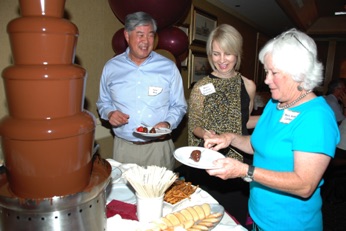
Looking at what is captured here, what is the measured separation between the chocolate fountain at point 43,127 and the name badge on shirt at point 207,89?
143 centimetres

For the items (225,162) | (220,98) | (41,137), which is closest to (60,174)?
(41,137)

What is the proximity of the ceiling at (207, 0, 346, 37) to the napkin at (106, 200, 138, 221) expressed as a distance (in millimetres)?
4765

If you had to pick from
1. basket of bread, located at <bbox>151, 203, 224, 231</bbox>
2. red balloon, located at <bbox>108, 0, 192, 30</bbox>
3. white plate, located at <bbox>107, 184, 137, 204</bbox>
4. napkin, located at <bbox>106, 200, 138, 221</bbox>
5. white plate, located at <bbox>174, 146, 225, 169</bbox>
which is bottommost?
white plate, located at <bbox>107, 184, 137, 204</bbox>

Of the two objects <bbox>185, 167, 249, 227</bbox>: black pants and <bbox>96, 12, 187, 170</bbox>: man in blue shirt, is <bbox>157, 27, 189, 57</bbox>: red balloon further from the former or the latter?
<bbox>185, 167, 249, 227</bbox>: black pants

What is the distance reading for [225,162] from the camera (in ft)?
3.98

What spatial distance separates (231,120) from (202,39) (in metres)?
3.27

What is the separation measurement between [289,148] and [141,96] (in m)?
1.48

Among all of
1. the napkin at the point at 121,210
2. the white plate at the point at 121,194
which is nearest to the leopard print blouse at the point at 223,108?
the white plate at the point at 121,194

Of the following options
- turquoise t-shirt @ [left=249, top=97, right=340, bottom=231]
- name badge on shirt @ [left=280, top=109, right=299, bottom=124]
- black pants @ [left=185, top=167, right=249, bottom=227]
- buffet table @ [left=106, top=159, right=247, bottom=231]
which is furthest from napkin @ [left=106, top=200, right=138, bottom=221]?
black pants @ [left=185, top=167, right=249, bottom=227]

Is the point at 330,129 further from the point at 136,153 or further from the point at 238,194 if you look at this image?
the point at 136,153

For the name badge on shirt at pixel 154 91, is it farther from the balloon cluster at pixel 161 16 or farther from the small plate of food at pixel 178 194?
the small plate of food at pixel 178 194

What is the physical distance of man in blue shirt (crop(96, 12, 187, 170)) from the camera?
2454mm

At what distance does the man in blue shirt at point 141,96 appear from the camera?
2.45 metres

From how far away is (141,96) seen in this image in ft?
8.13
